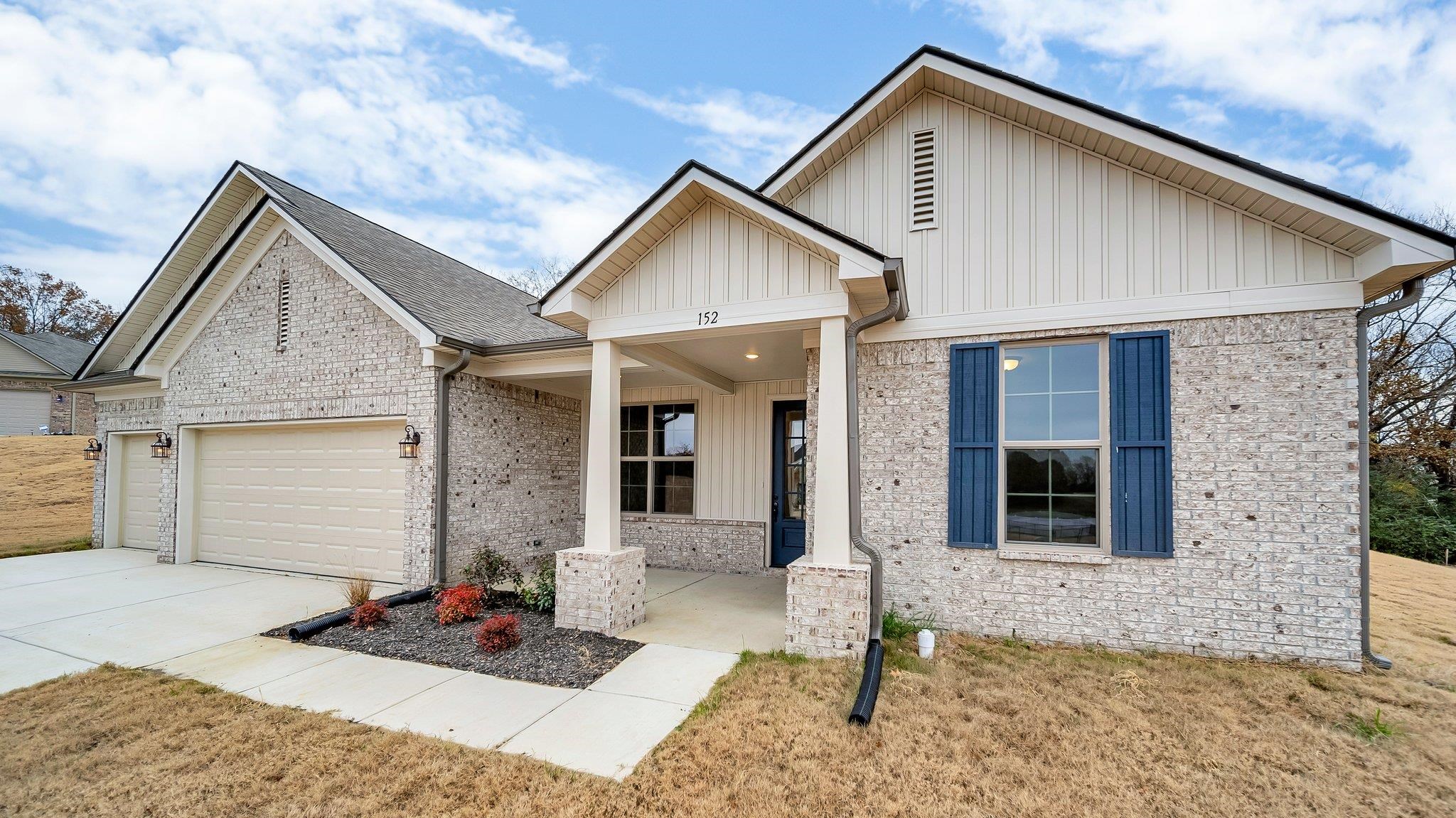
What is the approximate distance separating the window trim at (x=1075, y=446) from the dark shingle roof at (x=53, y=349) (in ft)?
102

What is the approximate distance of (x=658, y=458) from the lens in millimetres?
9188

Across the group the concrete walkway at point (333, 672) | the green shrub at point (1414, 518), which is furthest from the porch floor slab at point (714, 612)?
the green shrub at point (1414, 518)

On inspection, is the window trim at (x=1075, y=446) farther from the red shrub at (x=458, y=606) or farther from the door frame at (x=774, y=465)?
the red shrub at (x=458, y=606)

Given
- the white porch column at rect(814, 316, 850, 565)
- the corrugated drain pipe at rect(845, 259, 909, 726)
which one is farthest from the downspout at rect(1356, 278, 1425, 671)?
the white porch column at rect(814, 316, 850, 565)

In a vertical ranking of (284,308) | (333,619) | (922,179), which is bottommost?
(333,619)

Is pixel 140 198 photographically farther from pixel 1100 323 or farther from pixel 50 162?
pixel 1100 323

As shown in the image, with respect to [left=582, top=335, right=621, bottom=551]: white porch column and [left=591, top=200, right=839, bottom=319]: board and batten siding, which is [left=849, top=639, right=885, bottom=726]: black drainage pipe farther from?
[left=591, top=200, right=839, bottom=319]: board and batten siding

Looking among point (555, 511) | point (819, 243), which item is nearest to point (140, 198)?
point (555, 511)

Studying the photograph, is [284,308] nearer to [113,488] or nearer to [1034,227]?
[113,488]

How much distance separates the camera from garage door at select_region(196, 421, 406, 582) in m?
7.70

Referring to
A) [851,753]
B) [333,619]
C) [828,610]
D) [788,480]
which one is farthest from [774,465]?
[333,619]

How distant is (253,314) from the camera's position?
28.4 ft

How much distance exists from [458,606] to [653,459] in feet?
13.0

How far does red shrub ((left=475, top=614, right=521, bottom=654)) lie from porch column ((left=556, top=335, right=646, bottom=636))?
537 mm
